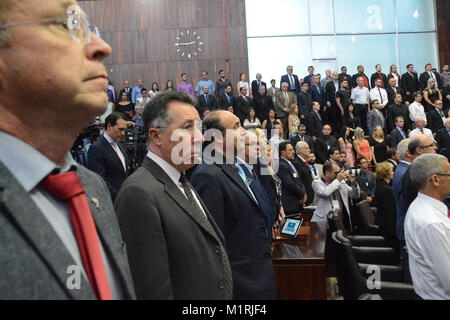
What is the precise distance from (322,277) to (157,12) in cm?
1234

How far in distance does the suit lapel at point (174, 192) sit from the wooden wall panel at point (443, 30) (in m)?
15.0

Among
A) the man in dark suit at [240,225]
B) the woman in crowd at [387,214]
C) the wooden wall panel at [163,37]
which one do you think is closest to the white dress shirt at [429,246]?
the man in dark suit at [240,225]

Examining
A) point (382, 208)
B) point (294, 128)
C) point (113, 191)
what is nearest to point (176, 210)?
point (113, 191)

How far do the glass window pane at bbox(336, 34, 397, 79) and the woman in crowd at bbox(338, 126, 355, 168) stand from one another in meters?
4.98

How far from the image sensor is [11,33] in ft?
2.30

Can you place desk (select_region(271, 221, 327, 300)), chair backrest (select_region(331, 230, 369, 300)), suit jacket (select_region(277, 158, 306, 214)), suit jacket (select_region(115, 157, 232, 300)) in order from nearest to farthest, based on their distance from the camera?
suit jacket (select_region(115, 157, 232, 300)) < chair backrest (select_region(331, 230, 369, 300)) < desk (select_region(271, 221, 327, 300)) < suit jacket (select_region(277, 158, 306, 214))

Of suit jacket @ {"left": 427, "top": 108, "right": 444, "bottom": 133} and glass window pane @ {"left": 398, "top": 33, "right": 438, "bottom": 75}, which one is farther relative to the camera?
glass window pane @ {"left": 398, "top": 33, "right": 438, "bottom": 75}

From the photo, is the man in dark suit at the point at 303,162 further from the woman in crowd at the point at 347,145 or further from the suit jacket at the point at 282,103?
the suit jacket at the point at 282,103

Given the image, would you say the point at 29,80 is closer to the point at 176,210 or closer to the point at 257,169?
the point at 176,210

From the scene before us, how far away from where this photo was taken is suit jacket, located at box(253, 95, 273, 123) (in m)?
10.1

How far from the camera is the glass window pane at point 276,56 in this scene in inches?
523

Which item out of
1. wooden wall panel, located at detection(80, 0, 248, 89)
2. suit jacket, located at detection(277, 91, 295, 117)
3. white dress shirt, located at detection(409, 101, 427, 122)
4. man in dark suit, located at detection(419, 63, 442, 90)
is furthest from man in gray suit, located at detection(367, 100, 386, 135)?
wooden wall panel, located at detection(80, 0, 248, 89)

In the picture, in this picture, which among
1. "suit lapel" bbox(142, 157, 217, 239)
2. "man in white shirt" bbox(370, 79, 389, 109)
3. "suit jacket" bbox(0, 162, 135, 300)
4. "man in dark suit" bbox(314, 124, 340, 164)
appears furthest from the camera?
"man in white shirt" bbox(370, 79, 389, 109)

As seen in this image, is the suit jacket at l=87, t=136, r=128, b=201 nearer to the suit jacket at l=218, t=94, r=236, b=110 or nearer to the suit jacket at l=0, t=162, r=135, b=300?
the suit jacket at l=0, t=162, r=135, b=300
